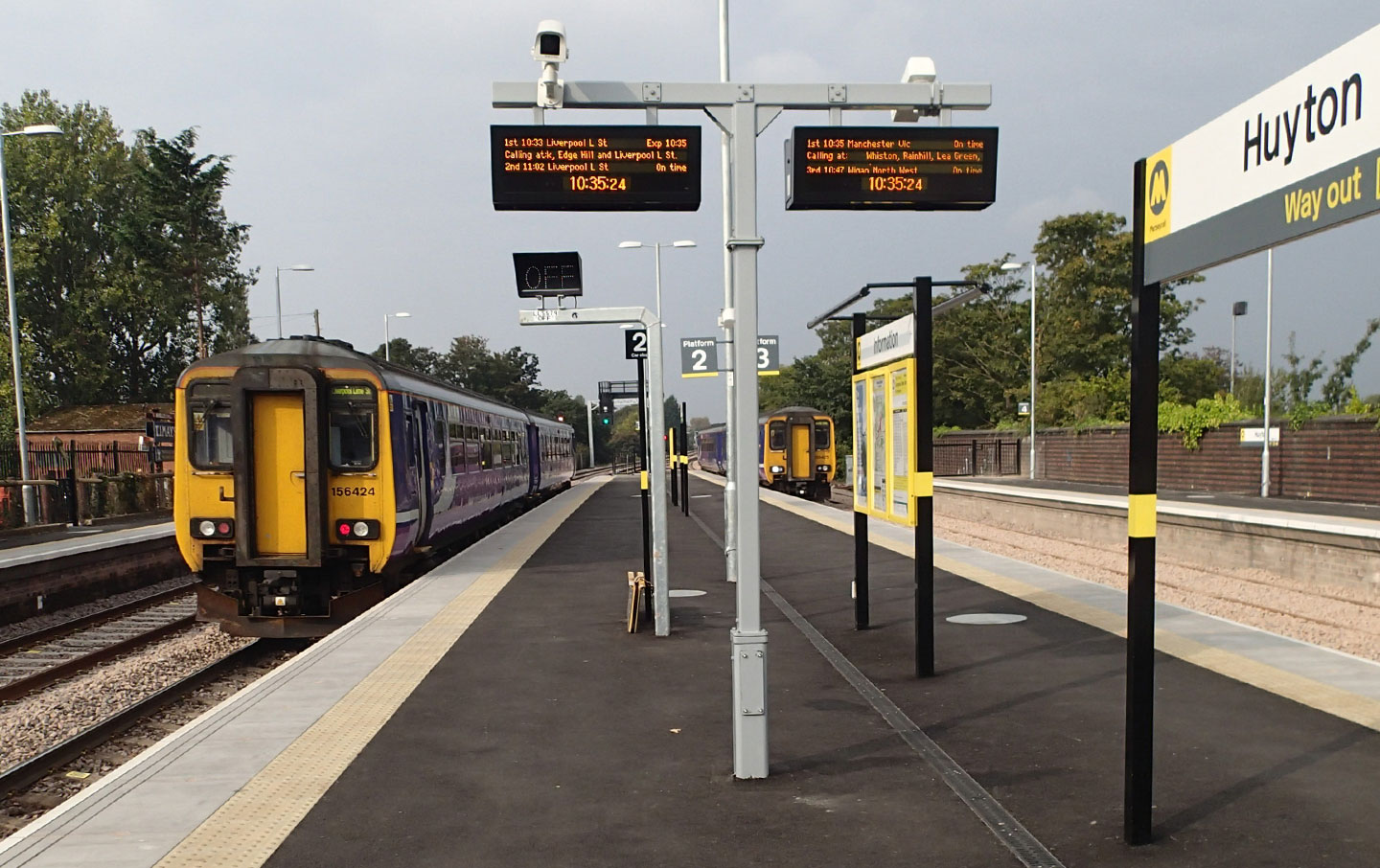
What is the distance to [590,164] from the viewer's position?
6363mm

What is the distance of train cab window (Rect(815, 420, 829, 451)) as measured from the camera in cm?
3866

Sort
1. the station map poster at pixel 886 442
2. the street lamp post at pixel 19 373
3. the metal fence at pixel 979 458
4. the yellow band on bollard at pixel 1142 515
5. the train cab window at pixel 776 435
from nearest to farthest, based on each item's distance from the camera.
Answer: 1. the yellow band on bollard at pixel 1142 515
2. the station map poster at pixel 886 442
3. the street lamp post at pixel 19 373
4. the train cab window at pixel 776 435
5. the metal fence at pixel 979 458

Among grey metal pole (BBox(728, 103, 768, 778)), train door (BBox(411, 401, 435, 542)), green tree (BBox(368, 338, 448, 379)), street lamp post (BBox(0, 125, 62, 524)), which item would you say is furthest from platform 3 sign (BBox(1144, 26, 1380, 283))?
green tree (BBox(368, 338, 448, 379))

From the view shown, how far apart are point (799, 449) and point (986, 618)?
28.1 metres

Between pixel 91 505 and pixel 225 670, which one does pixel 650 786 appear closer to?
pixel 225 670

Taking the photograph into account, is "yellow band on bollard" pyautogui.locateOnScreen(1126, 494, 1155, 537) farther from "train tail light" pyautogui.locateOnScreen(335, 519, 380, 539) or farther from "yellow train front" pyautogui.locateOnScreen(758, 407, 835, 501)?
"yellow train front" pyautogui.locateOnScreen(758, 407, 835, 501)

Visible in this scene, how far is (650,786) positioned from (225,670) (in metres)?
7.04

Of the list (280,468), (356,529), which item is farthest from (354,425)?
(356,529)

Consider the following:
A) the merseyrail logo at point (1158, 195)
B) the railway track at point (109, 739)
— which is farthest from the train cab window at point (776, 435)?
the merseyrail logo at point (1158, 195)

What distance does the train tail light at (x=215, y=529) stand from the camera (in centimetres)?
1167

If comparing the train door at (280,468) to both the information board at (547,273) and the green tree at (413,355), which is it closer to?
the information board at (547,273)

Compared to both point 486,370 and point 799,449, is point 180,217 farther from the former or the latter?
point 486,370

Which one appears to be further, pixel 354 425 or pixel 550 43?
pixel 354 425

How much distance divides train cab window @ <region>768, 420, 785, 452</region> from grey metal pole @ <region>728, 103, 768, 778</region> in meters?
32.5
